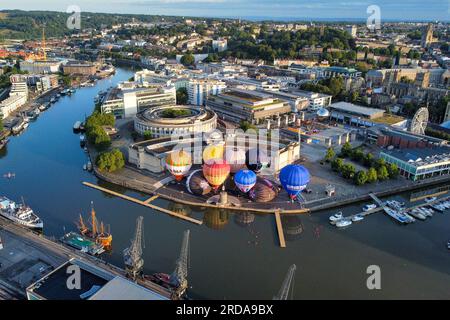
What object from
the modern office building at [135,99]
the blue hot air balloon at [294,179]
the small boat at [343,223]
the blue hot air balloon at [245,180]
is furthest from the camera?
the modern office building at [135,99]

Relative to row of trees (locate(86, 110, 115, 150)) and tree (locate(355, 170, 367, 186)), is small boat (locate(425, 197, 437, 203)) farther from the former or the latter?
row of trees (locate(86, 110, 115, 150))

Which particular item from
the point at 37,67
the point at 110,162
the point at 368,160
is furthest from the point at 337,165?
the point at 37,67

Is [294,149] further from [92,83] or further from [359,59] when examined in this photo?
[359,59]

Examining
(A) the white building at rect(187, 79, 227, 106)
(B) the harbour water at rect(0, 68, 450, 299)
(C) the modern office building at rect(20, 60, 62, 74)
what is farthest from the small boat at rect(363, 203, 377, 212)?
(C) the modern office building at rect(20, 60, 62, 74)

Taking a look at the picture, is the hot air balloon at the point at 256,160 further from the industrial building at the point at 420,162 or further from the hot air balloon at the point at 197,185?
the industrial building at the point at 420,162

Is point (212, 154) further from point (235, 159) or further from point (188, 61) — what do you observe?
point (188, 61)

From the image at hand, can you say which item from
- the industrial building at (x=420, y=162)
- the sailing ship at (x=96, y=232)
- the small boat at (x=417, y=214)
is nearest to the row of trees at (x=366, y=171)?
the industrial building at (x=420, y=162)

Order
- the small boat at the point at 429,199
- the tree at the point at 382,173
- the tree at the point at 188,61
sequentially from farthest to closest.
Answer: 1. the tree at the point at 188,61
2. the tree at the point at 382,173
3. the small boat at the point at 429,199
